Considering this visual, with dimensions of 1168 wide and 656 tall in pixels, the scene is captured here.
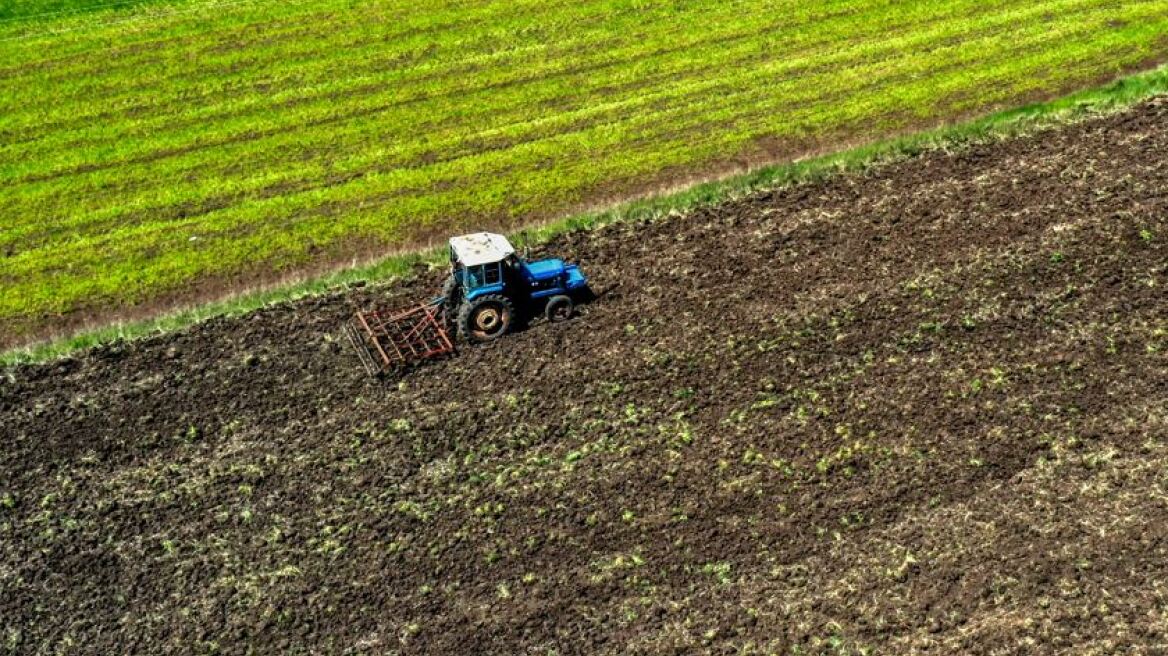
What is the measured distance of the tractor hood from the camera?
23344 mm

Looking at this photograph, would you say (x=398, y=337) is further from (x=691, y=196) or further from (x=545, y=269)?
(x=691, y=196)

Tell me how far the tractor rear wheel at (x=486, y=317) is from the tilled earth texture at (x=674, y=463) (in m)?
0.49

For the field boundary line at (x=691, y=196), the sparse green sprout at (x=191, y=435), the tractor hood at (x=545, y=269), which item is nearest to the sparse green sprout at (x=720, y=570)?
the tractor hood at (x=545, y=269)

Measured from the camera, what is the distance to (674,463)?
19.9 m

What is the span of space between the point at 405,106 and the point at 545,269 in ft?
36.4

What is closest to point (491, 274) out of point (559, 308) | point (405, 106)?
point (559, 308)

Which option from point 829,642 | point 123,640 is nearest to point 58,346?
point 123,640

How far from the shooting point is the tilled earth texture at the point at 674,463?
17.4 m

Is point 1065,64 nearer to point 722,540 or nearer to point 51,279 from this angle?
point 722,540

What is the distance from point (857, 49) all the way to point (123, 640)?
25327mm

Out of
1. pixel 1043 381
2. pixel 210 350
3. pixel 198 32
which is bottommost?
pixel 1043 381

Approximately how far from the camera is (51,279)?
26.4 metres

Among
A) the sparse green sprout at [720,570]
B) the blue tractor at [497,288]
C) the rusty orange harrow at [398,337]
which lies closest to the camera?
the sparse green sprout at [720,570]

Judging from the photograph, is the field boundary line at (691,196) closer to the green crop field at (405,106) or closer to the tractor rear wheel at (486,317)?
the green crop field at (405,106)
